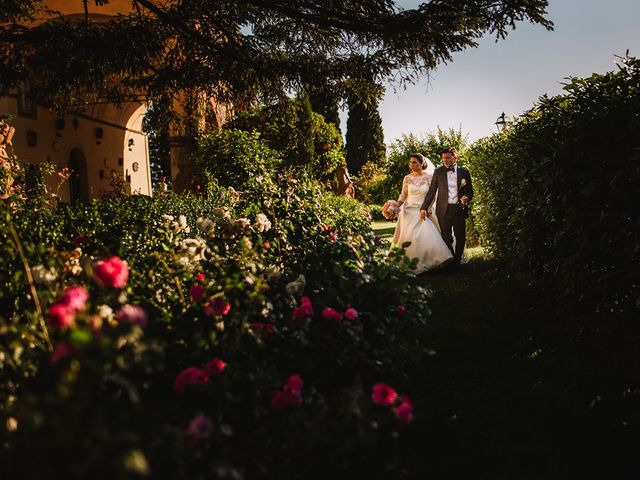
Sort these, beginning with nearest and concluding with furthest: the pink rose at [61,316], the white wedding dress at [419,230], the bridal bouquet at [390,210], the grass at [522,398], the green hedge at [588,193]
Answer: the pink rose at [61,316]
the grass at [522,398]
the green hedge at [588,193]
the white wedding dress at [419,230]
the bridal bouquet at [390,210]

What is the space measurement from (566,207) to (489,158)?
14.0 feet

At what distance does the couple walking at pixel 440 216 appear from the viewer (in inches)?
313

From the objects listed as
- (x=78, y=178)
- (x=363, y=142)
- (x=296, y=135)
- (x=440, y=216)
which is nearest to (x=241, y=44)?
(x=440, y=216)

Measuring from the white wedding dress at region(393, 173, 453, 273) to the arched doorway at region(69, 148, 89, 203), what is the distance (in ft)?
40.0

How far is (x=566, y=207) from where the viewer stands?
12.1 ft

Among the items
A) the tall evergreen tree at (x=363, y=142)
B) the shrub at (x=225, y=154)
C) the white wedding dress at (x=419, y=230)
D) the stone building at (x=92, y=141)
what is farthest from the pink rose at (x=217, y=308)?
the tall evergreen tree at (x=363, y=142)

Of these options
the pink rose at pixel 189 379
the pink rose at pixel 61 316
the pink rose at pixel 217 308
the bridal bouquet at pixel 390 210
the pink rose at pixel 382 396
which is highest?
the bridal bouquet at pixel 390 210

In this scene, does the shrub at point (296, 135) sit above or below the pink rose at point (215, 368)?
above

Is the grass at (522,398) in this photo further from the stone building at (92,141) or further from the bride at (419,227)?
the stone building at (92,141)

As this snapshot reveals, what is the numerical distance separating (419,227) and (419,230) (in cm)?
7

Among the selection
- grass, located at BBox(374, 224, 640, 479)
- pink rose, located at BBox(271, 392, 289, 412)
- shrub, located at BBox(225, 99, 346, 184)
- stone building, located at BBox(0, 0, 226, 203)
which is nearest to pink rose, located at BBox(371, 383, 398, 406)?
grass, located at BBox(374, 224, 640, 479)

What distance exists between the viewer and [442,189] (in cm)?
809

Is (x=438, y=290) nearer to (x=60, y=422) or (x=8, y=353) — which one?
(x=8, y=353)

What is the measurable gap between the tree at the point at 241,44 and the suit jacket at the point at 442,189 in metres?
1.89
